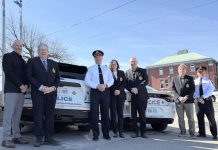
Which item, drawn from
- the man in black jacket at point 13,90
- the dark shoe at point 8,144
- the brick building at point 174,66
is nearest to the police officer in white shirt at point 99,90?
the man in black jacket at point 13,90

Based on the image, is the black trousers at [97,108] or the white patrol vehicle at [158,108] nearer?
the black trousers at [97,108]

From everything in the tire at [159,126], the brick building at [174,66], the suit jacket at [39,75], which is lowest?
the tire at [159,126]

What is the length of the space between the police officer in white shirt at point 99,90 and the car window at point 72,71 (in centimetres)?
39

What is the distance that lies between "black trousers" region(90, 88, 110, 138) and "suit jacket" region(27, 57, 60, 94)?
1.06 metres

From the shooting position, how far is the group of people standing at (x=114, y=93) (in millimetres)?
7730

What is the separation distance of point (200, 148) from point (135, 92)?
6.98 feet

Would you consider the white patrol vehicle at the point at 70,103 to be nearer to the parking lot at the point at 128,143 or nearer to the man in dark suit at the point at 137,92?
the parking lot at the point at 128,143

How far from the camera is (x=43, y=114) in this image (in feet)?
22.8

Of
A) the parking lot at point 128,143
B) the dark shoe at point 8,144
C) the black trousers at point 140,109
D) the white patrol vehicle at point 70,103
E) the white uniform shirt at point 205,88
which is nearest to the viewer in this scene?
the dark shoe at point 8,144

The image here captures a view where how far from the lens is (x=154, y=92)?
925 cm

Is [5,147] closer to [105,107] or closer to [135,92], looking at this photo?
[105,107]

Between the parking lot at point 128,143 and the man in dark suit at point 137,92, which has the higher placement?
the man in dark suit at point 137,92

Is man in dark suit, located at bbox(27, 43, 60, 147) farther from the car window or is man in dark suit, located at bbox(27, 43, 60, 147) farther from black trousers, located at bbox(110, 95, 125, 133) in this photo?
black trousers, located at bbox(110, 95, 125, 133)

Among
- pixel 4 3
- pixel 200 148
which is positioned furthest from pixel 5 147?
pixel 4 3
